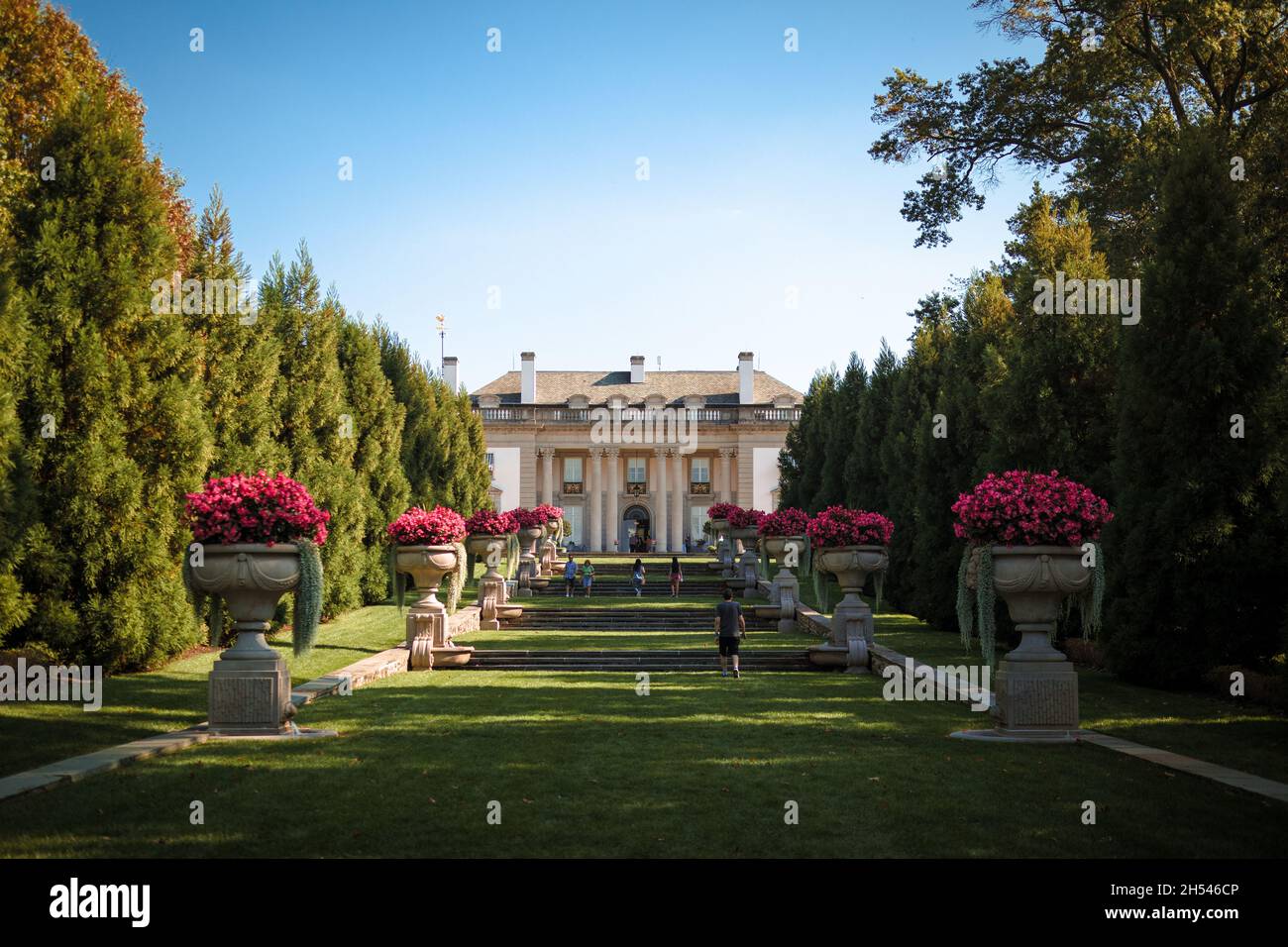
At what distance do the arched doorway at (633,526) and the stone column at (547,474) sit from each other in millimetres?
5986

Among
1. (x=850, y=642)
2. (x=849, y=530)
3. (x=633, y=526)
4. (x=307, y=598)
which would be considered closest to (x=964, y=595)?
(x=849, y=530)

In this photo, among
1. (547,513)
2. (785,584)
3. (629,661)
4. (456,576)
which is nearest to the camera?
(629,661)

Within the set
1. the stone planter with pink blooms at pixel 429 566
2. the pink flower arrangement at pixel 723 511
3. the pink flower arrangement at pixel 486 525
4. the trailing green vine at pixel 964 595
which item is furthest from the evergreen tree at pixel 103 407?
the pink flower arrangement at pixel 723 511

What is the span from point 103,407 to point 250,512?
5664 millimetres

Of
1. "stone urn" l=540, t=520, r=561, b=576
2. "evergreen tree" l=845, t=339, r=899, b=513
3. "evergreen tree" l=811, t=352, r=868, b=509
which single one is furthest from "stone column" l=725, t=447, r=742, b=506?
"evergreen tree" l=845, t=339, r=899, b=513

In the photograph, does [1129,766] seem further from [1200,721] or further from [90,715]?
[90,715]

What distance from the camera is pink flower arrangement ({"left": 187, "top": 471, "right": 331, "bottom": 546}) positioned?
36.2ft

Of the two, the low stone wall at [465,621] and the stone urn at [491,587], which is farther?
the stone urn at [491,587]

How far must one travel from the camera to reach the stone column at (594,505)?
77.0 metres

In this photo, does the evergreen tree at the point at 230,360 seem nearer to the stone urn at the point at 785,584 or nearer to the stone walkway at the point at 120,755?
the stone walkway at the point at 120,755

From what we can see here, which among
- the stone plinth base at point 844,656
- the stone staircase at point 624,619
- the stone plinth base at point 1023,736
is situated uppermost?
the stone plinth base at point 1023,736

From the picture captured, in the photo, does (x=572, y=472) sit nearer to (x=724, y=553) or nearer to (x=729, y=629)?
Result: (x=724, y=553)

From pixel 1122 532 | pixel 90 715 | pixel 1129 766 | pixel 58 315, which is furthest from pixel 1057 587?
pixel 58 315

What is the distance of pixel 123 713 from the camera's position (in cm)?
1223
